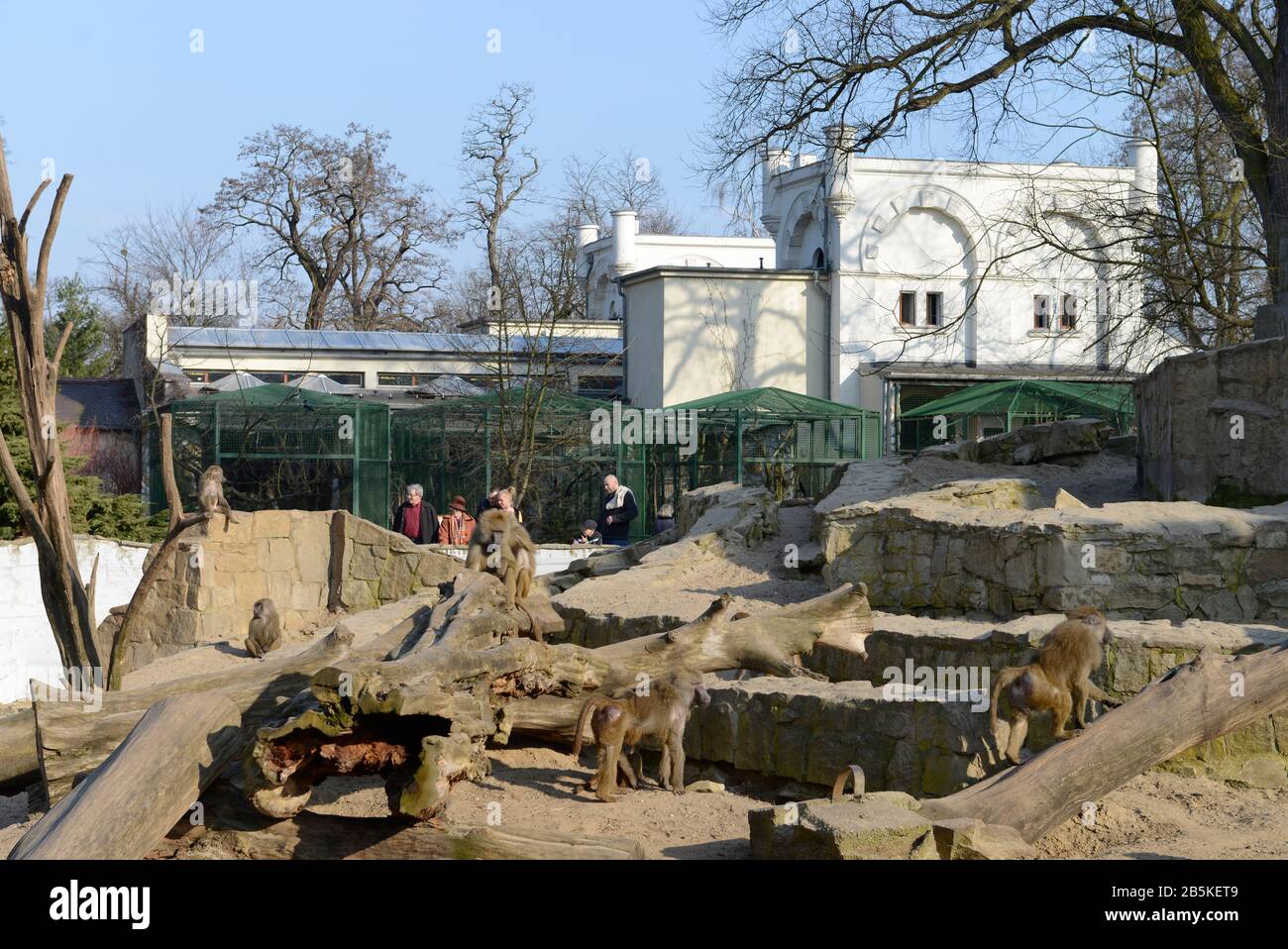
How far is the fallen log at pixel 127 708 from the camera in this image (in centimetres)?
701

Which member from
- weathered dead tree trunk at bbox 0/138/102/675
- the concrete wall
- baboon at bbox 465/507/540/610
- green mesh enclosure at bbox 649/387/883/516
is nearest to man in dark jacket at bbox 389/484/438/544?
green mesh enclosure at bbox 649/387/883/516

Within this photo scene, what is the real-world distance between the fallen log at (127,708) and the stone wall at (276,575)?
24.3 ft

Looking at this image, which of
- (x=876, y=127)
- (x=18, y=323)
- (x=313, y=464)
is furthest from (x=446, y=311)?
(x=18, y=323)

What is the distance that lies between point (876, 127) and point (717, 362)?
1385 cm

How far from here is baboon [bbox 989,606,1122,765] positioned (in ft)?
24.0

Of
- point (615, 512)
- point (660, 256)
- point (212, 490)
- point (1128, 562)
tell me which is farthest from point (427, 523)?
point (660, 256)

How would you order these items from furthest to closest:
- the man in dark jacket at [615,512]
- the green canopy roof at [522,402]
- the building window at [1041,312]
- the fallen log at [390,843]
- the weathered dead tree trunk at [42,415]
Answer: the building window at [1041,312], the green canopy roof at [522,402], the man in dark jacket at [615,512], the weathered dead tree trunk at [42,415], the fallen log at [390,843]

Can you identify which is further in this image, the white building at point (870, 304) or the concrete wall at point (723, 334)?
the concrete wall at point (723, 334)

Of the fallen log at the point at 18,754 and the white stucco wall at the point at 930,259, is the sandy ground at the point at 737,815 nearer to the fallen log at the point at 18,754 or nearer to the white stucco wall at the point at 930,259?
the fallen log at the point at 18,754

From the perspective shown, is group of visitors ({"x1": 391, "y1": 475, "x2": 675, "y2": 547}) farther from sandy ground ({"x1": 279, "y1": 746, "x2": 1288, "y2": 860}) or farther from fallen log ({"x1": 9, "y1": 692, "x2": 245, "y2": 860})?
fallen log ({"x1": 9, "y1": 692, "x2": 245, "y2": 860})

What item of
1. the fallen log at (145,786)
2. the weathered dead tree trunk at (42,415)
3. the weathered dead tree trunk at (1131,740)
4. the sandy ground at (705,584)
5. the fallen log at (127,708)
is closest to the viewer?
the fallen log at (145,786)

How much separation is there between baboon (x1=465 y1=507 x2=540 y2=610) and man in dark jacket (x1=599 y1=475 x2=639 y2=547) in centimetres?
759

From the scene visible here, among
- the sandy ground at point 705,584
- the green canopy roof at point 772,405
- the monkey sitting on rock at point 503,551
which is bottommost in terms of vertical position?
the sandy ground at point 705,584

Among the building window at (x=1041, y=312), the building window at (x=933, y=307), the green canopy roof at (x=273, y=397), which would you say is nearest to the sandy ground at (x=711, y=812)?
the green canopy roof at (x=273, y=397)
